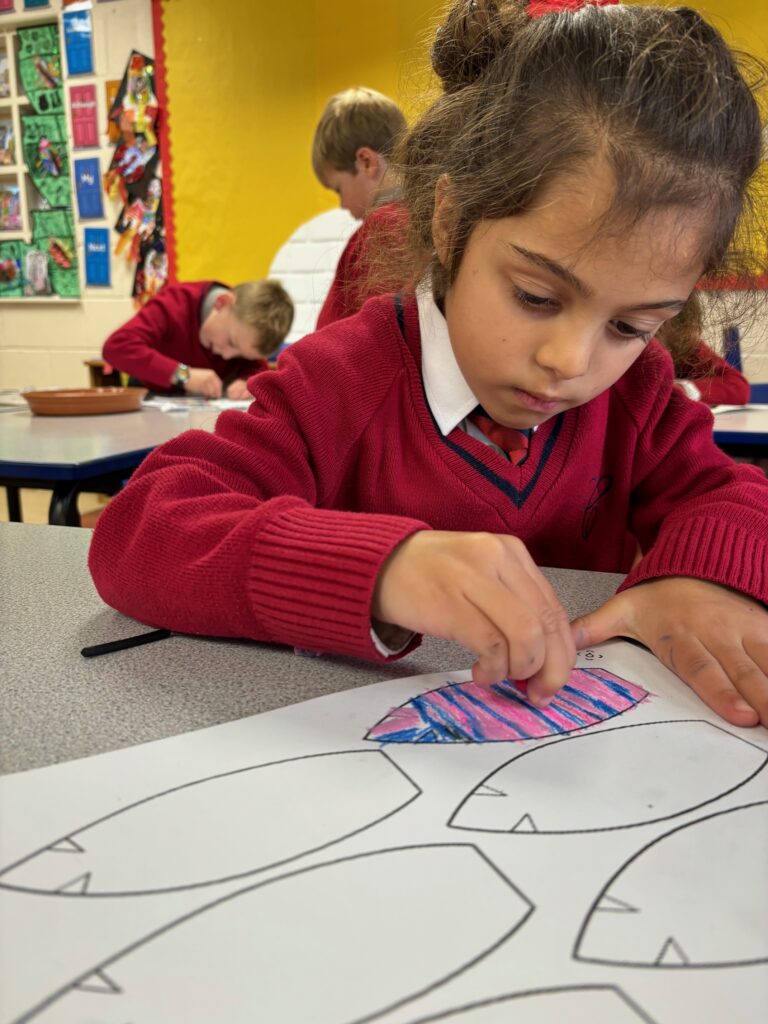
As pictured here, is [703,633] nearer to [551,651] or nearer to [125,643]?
[551,651]

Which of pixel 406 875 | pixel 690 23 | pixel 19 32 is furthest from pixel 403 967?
pixel 19 32

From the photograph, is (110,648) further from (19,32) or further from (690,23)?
(19,32)

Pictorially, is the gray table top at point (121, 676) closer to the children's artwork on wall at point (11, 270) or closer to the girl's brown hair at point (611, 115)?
the girl's brown hair at point (611, 115)

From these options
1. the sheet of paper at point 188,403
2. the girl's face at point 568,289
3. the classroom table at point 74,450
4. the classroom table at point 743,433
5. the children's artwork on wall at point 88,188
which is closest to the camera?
the girl's face at point 568,289

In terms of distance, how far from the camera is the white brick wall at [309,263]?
10.9 feet

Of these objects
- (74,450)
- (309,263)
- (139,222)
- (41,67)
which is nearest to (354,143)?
(74,450)

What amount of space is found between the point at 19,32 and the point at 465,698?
14.1 ft

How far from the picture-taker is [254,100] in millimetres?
3338

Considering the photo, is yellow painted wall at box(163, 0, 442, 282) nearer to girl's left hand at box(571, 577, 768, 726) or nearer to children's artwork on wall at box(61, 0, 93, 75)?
children's artwork on wall at box(61, 0, 93, 75)

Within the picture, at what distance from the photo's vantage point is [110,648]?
20.3 inches

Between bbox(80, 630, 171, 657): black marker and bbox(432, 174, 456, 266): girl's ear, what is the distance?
36cm

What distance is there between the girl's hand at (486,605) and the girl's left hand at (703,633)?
10cm

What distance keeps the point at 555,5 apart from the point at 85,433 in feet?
3.73

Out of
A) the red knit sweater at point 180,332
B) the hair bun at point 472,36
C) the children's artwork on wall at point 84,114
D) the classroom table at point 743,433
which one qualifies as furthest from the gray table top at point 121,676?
the children's artwork on wall at point 84,114
